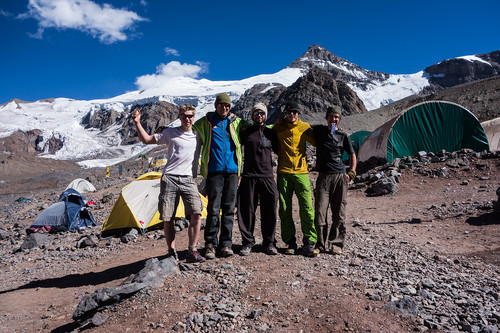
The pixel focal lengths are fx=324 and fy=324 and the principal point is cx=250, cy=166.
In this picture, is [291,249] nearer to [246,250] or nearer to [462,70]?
[246,250]

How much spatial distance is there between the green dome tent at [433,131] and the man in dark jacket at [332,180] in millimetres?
10191

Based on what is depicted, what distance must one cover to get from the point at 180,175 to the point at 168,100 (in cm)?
15479

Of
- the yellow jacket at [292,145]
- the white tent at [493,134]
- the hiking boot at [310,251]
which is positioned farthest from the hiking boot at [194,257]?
the white tent at [493,134]

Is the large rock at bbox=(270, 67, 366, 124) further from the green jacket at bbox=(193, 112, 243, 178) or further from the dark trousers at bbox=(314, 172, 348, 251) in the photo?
the green jacket at bbox=(193, 112, 243, 178)

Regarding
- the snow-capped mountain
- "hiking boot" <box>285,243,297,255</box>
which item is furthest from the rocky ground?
the snow-capped mountain

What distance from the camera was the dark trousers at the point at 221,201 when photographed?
4414mm

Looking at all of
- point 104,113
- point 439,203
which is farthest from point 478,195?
point 104,113

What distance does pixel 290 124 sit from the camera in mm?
4684

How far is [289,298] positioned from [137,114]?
2888 millimetres

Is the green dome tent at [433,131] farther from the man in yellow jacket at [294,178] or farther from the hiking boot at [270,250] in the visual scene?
the hiking boot at [270,250]

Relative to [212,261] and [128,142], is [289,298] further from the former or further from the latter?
[128,142]

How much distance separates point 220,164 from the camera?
4.40 metres

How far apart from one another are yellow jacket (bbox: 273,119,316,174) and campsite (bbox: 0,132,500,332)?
4.12 feet

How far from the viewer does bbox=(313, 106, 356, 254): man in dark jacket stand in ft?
15.2
